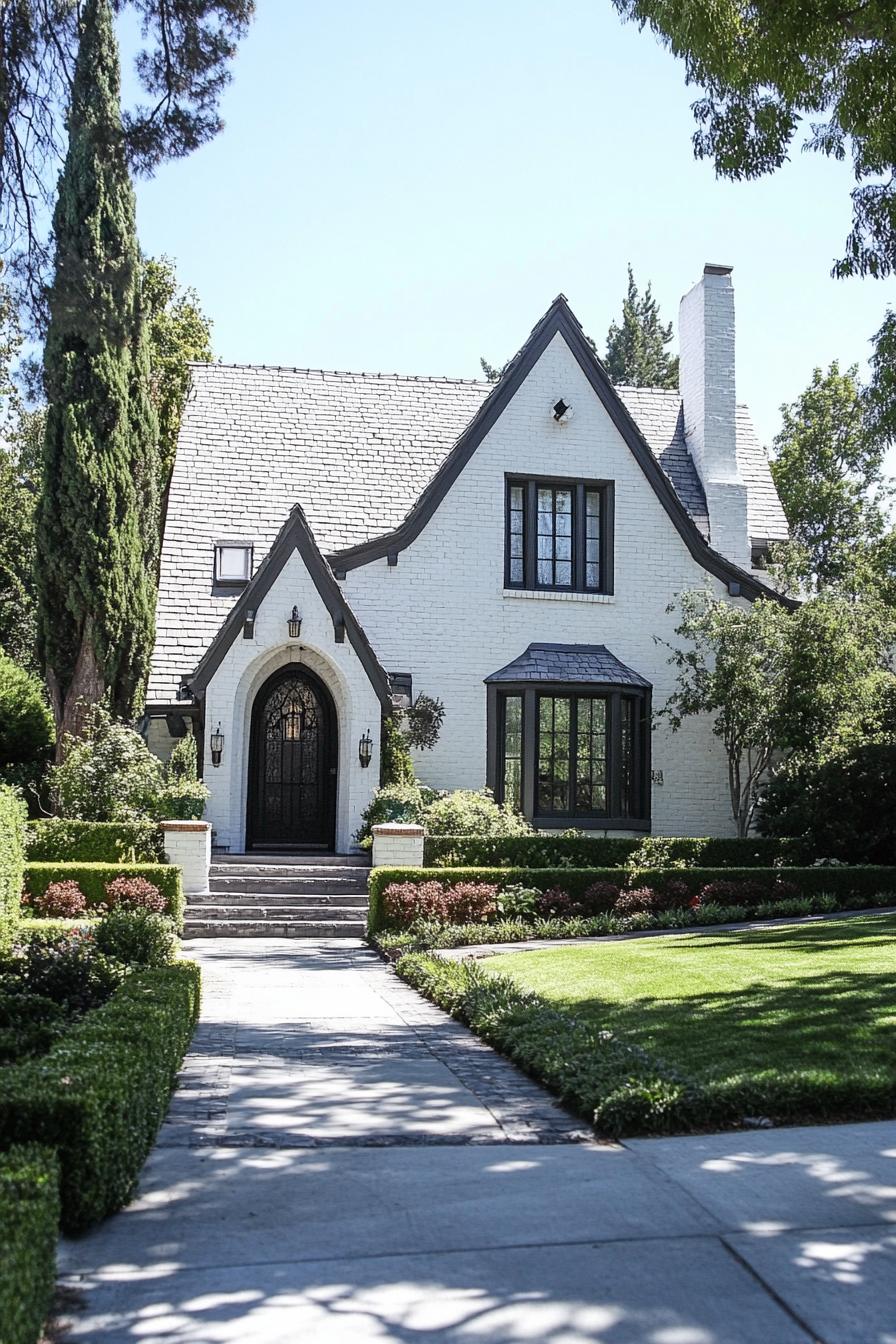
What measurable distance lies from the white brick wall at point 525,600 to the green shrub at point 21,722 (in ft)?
18.1

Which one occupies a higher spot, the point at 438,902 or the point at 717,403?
the point at 717,403

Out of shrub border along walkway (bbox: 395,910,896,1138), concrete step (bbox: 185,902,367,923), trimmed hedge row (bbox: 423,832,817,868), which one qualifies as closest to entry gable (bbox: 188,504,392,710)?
trimmed hedge row (bbox: 423,832,817,868)

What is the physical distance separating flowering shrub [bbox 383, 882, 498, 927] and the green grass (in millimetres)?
2338

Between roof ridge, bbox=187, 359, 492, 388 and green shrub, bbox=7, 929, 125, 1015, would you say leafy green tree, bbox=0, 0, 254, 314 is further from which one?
roof ridge, bbox=187, 359, 492, 388

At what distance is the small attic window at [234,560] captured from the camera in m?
22.3

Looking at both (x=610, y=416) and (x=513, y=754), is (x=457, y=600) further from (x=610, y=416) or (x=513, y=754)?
(x=610, y=416)

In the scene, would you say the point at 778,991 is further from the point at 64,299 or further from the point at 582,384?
the point at 582,384

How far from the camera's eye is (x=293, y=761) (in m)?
21.6

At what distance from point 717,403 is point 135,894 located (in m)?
14.9

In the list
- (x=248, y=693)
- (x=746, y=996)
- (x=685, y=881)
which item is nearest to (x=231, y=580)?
(x=248, y=693)

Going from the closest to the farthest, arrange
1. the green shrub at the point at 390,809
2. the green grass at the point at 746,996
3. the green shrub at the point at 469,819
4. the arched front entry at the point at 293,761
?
the green grass at the point at 746,996 → the green shrub at the point at 469,819 → the green shrub at the point at 390,809 → the arched front entry at the point at 293,761

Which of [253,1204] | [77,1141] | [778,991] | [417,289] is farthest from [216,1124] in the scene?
[417,289]

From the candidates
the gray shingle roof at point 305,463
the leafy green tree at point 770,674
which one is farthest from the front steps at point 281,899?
the leafy green tree at point 770,674

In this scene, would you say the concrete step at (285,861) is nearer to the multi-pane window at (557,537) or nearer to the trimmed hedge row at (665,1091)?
the multi-pane window at (557,537)
